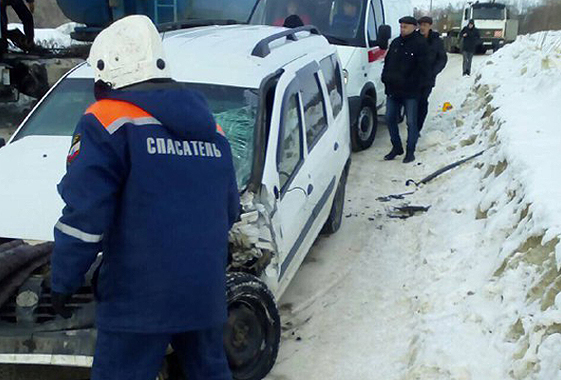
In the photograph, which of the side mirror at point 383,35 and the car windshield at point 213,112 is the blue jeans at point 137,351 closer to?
the car windshield at point 213,112

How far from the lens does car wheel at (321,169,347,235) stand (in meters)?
6.09

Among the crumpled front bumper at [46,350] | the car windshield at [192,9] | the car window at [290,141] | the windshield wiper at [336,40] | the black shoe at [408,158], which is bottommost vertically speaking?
the black shoe at [408,158]

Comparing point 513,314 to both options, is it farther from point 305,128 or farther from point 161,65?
point 161,65

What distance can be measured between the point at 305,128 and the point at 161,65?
8.02 feet

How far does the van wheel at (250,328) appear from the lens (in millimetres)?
3582

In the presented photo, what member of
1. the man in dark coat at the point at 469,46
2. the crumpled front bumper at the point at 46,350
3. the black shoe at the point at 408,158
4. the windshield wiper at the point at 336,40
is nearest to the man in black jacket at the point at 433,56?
the black shoe at the point at 408,158

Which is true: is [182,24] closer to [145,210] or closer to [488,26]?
[145,210]

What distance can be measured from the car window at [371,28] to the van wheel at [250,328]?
20.9 feet

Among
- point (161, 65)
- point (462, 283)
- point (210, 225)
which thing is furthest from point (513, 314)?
point (161, 65)

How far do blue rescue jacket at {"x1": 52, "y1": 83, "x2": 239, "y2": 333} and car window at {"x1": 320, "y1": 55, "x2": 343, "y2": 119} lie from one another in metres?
3.36

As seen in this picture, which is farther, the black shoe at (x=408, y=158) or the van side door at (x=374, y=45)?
the van side door at (x=374, y=45)

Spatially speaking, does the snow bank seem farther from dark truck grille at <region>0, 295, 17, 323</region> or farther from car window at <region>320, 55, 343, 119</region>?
dark truck grille at <region>0, 295, 17, 323</region>

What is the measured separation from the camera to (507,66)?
38.9ft

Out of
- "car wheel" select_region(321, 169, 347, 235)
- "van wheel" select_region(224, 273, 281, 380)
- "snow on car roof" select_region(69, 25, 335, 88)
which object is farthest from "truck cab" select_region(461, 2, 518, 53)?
"van wheel" select_region(224, 273, 281, 380)
